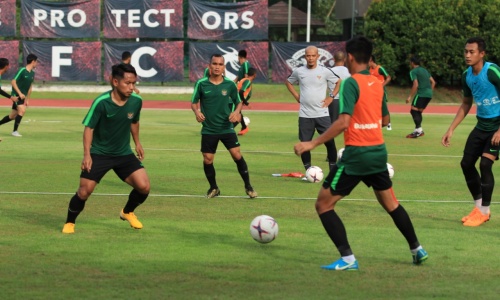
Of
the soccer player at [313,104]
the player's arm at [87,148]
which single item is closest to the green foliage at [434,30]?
the soccer player at [313,104]

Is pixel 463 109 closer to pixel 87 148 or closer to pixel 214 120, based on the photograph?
pixel 214 120

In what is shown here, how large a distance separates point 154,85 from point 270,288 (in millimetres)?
37152

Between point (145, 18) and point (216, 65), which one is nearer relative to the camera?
point (216, 65)

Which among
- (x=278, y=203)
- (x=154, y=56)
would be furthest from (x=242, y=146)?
(x=154, y=56)

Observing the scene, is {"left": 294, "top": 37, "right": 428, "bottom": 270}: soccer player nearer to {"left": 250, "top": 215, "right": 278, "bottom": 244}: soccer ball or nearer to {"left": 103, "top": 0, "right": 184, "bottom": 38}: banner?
{"left": 250, "top": 215, "right": 278, "bottom": 244}: soccer ball

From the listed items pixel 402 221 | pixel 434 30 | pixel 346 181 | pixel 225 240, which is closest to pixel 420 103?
pixel 225 240

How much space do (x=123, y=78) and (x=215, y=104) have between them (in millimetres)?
3854

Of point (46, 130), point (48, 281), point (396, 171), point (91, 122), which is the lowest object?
point (46, 130)

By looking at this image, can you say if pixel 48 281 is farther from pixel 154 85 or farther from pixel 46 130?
pixel 154 85

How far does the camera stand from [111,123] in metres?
10.9

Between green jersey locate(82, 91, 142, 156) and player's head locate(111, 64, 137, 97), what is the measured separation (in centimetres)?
25

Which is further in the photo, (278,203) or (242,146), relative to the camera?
(242,146)

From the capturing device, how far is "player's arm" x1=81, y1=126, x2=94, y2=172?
10594 millimetres

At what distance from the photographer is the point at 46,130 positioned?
26.6m
